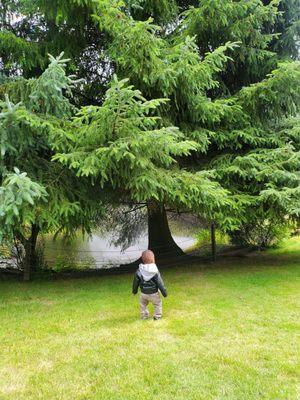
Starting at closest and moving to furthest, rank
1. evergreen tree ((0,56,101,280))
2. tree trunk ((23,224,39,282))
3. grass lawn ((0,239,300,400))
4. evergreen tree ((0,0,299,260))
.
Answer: grass lawn ((0,239,300,400)) → evergreen tree ((0,56,101,280)) → evergreen tree ((0,0,299,260)) → tree trunk ((23,224,39,282))

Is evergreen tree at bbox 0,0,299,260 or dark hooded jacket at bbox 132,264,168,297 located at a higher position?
evergreen tree at bbox 0,0,299,260

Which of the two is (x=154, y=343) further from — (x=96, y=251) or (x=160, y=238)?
(x=96, y=251)

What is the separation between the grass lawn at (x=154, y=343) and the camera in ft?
10.5

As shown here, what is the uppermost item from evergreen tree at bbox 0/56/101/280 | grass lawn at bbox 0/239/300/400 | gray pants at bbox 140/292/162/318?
evergreen tree at bbox 0/56/101/280

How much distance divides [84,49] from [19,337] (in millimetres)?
6305

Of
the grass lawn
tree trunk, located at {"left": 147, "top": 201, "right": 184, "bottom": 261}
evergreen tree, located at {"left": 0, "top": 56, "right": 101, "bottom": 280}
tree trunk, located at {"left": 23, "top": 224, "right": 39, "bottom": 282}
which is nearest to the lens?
the grass lawn

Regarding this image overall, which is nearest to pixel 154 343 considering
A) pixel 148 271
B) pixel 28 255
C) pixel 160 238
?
pixel 148 271

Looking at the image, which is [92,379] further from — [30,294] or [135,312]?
[30,294]

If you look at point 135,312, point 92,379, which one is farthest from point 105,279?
point 92,379

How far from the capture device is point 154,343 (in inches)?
163

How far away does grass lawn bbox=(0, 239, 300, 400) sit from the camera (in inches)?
126

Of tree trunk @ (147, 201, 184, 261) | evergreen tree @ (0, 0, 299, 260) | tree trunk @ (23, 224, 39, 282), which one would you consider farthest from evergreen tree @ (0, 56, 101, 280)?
tree trunk @ (147, 201, 184, 261)

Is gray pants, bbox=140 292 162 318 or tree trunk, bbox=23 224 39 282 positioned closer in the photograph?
gray pants, bbox=140 292 162 318

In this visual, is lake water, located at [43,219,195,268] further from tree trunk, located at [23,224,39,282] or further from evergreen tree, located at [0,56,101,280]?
evergreen tree, located at [0,56,101,280]
